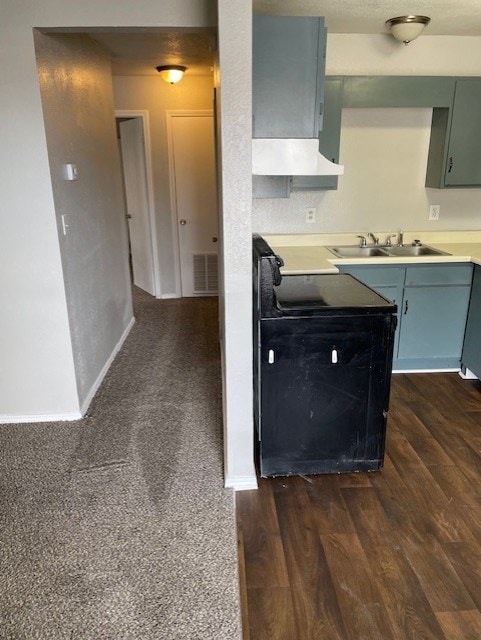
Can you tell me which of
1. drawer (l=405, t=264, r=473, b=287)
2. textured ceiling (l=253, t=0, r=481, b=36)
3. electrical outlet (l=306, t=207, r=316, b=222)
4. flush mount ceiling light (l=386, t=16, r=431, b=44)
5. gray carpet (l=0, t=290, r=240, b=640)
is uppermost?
textured ceiling (l=253, t=0, r=481, b=36)

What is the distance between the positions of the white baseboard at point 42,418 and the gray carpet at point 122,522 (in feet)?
0.20

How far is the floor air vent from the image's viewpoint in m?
5.43

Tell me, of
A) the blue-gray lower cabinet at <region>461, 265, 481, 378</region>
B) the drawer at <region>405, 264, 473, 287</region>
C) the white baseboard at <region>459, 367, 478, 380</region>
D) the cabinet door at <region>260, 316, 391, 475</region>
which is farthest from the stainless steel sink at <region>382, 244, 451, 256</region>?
the cabinet door at <region>260, 316, 391, 475</region>

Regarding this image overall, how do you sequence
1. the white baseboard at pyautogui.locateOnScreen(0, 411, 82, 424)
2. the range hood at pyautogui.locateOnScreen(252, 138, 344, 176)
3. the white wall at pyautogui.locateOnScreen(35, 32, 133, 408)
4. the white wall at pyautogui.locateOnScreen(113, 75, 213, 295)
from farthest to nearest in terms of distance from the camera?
the white wall at pyautogui.locateOnScreen(113, 75, 213, 295), the white baseboard at pyautogui.locateOnScreen(0, 411, 82, 424), the white wall at pyautogui.locateOnScreen(35, 32, 133, 408), the range hood at pyautogui.locateOnScreen(252, 138, 344, 176)

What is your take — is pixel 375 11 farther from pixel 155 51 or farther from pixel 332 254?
pixel 155 51

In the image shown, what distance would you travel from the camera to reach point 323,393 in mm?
2250

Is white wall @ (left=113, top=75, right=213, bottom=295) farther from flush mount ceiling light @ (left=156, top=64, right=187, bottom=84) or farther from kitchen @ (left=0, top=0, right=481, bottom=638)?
kitchen @ (left=0, top=0, right=481, bottom=638)

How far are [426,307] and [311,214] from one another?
1.14m

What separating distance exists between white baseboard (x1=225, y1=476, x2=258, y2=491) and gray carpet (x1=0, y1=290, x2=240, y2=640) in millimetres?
60

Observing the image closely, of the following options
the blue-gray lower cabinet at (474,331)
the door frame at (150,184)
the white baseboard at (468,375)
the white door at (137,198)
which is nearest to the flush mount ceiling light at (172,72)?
the door frame at (150,184)

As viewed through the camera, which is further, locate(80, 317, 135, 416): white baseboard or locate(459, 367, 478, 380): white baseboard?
locate(459, 367, 478, 380): white baseboard

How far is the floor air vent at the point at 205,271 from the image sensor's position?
543 cm

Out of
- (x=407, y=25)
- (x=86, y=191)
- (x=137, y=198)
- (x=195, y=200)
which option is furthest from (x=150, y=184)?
(x=407, y=25)

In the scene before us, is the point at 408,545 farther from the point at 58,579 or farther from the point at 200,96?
the point at 200,96
